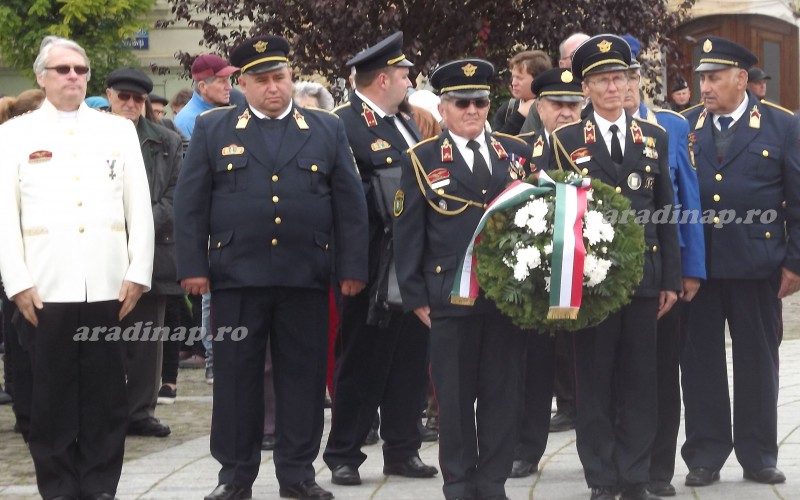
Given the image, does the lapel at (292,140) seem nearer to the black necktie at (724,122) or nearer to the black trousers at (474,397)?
the black trousers at (474,397)

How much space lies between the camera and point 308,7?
1557cm

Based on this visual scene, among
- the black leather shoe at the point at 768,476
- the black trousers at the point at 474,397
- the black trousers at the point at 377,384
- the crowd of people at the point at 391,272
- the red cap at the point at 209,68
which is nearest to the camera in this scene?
the black trousers at the point at 474,397

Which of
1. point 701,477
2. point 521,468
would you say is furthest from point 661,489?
point 521,468

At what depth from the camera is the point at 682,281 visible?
784cm

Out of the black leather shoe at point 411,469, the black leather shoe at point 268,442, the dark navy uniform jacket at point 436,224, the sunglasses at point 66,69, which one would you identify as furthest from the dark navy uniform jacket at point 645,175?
the black leather shoe at point 268,442

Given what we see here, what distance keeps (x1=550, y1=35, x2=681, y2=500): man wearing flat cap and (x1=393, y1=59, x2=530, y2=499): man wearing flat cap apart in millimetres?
357

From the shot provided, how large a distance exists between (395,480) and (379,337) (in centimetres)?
75

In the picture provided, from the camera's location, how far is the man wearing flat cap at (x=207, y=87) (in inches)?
438

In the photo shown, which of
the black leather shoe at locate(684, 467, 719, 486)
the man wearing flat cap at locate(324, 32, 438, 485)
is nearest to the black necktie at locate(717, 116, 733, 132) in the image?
the man wearing flat cap at locate(324, 32, 438, 485)

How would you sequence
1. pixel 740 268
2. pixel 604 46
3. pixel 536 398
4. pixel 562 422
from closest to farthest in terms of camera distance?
pixel 604 46 → pixel 740 268 → pixel 536 398 → pixel 562 422

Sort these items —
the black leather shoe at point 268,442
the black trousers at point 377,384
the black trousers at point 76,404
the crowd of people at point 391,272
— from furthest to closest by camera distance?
the black leather shoe at point 268,442 < the black trousers at point 377,384 < the black trousers at point 76,404 < the crowd of people at point 391,272

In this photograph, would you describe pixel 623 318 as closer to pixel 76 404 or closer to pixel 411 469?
pixel 411 469

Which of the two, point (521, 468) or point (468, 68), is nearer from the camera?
point (468, 68)

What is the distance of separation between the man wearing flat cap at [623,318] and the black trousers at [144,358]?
3.33m
